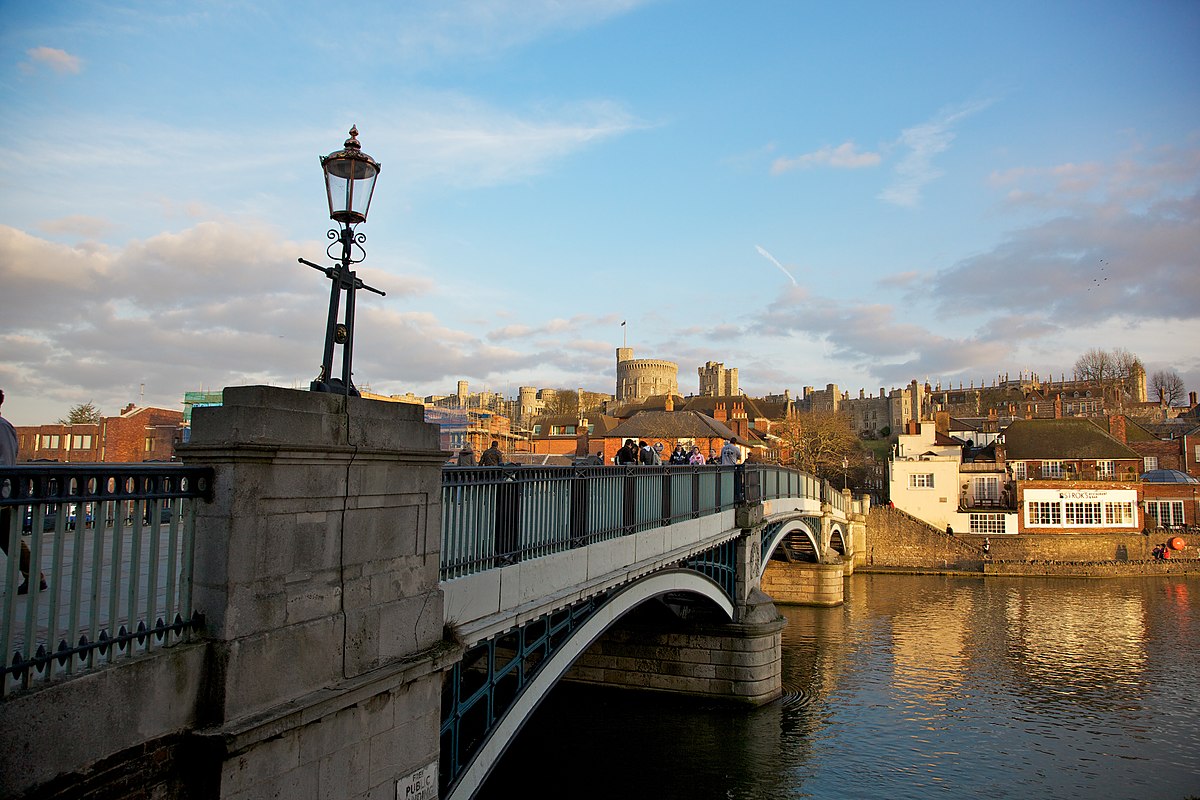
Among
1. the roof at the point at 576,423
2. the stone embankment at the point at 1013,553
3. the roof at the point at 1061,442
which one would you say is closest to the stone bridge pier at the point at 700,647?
the stone embankment at the point at 1013,553

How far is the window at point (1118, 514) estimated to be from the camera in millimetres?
52469

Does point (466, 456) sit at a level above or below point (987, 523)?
above

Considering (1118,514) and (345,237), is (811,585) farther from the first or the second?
(345,237)

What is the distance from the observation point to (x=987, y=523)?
5431cm

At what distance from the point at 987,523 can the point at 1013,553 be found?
14.4 ft

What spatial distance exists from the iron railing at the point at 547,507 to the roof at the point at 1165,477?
53.8 m

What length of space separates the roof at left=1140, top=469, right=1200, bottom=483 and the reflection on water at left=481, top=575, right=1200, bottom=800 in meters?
29.1

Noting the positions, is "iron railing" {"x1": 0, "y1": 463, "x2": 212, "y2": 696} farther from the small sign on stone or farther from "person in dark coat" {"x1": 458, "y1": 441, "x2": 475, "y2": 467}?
"person in dark coat" {"x1": 458, "y1": 441, "x2": 475, "y2": 467}

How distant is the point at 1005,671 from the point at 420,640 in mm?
→ 25040

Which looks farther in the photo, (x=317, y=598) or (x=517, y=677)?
(x=517, y=677)

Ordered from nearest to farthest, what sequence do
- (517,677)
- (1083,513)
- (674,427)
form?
(517,677), (1083,513), (674,427)

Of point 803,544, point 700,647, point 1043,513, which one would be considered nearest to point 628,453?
point 700,647

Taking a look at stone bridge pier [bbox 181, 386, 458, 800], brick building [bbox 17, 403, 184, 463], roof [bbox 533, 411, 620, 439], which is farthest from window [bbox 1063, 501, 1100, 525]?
stone bridge pier [bbox 181, 386, 458, 800]

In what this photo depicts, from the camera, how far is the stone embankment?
47500 mm
